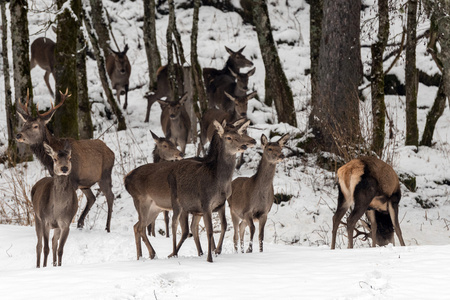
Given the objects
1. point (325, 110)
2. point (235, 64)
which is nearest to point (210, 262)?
point (325, 110)

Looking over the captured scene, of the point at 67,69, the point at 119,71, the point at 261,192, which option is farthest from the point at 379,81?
the point at 119,71

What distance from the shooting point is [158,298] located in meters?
5.59

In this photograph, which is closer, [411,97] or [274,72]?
[411,97]

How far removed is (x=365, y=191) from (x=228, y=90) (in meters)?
9.09

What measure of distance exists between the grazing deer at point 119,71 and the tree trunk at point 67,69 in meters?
4.98

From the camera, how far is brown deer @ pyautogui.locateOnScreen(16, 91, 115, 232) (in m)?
9.74

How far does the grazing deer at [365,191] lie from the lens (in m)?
8.80

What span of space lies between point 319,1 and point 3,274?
35.3 feet

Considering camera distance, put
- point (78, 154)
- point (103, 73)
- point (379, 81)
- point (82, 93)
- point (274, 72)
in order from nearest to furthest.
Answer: point (78, 154) → point (379, 81) → point (82, 93) → point (274, 72) → point (103, 73)

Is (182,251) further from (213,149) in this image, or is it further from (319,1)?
(319,1)

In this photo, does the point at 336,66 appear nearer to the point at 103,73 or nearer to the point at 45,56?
the point at 103,73

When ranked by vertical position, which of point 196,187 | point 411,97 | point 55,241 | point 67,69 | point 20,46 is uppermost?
point 20,46

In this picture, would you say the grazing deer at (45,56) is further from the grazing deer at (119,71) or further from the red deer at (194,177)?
the red deer at (194,177)

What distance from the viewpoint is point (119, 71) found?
1841 centimetres
